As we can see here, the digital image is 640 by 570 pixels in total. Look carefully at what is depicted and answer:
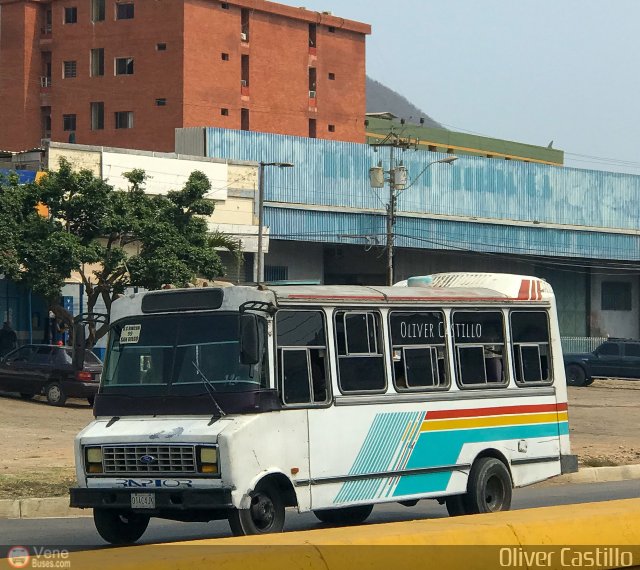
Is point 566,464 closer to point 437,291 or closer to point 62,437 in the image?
point 437,291

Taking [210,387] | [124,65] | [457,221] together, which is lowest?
[210,387]

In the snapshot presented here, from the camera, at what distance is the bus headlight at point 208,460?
447 inches

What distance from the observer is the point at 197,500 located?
37.2 feet

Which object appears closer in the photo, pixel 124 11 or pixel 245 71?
pixel 124 11

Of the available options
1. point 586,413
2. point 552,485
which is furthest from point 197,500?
point 586,413

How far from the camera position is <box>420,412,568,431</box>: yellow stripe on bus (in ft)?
44.9

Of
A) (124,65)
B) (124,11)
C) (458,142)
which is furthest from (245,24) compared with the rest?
(458,142)

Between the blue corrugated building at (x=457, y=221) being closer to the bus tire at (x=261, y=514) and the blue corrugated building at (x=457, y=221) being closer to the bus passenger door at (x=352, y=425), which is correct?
the bus passenger door at (x=352, y=425)

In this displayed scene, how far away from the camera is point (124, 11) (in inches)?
3216

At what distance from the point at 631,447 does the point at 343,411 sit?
48.8 feet

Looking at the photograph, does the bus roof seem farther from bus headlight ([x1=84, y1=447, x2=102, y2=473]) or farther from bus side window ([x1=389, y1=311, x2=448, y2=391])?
bus headlight ([x1=84, y1=447, x2=102, y2=473])

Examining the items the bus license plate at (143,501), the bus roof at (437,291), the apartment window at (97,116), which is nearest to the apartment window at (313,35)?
the apartment window at (97,116)

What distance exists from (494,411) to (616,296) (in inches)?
2392

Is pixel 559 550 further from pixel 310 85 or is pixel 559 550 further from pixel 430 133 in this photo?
pixel 430 133
